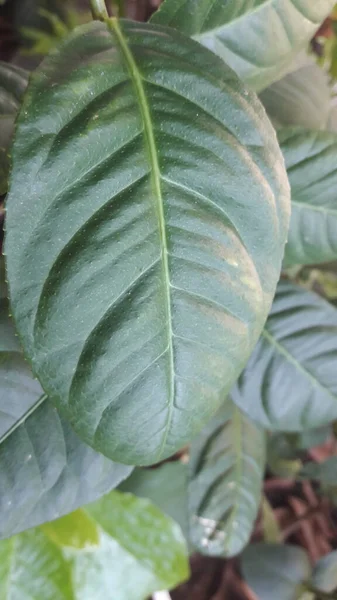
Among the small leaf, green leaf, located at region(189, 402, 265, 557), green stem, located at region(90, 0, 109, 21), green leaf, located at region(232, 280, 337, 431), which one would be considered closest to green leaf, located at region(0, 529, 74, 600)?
the small leaf

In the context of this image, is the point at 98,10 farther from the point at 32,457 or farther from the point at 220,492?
the point at 220,492

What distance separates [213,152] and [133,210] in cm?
7

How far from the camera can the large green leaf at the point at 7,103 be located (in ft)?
1.65

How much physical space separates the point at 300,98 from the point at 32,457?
2.03 feet

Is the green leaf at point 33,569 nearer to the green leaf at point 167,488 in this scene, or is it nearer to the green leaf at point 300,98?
the green leaf at point 167,488

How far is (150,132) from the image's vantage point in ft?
1.17

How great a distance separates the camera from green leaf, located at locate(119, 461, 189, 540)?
3.45 ft

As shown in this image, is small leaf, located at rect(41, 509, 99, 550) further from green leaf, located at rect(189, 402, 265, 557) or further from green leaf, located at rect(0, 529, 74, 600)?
green leaf, located at rect(189, 402, 265, 557)

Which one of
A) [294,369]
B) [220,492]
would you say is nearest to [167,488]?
[220,492]

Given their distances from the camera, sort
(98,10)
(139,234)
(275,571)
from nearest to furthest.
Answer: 1. (139,234)
2. (98,10)
3. (275,571)

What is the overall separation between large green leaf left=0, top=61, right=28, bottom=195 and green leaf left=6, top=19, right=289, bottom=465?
0.53 ft

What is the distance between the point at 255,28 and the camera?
1.78 ft

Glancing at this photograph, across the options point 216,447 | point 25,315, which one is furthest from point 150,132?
point 216,447

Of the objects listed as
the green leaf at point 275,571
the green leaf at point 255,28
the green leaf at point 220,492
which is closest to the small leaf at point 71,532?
the green leaf at point 220,492
